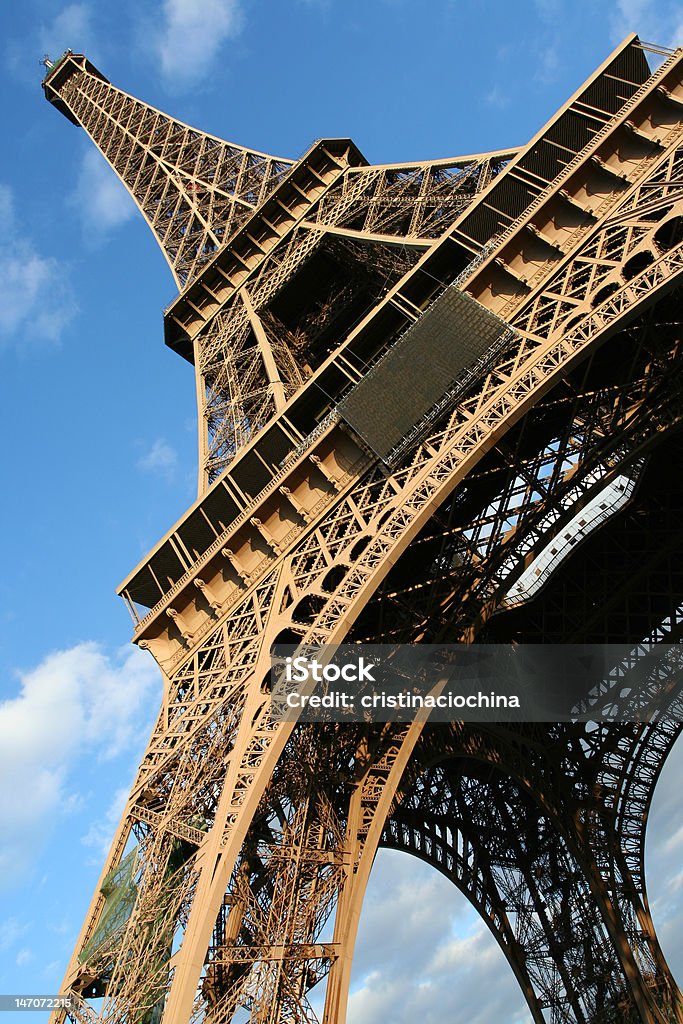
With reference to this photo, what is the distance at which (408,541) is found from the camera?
14.5 meters

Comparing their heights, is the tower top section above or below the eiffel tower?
above

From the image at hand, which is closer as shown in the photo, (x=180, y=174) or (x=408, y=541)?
(x=408, y=541)

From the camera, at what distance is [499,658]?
23.7m

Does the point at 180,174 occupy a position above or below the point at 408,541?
above

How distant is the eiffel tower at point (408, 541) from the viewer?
1413 cm

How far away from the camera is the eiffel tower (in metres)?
14.1

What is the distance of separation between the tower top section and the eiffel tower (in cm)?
222

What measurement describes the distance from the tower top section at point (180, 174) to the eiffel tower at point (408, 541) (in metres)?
2.22

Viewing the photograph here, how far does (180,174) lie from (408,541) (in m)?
22.6

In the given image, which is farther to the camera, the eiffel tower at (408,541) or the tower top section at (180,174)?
the tower top section at (180,174)

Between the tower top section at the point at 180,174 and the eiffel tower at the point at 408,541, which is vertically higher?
the tower top section at the point at 180,174

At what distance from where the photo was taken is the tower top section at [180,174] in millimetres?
29016

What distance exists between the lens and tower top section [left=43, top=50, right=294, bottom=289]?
2902 cm

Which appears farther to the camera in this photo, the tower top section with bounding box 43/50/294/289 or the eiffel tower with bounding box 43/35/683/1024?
the tower top section with bounding box 43/50/294/289
